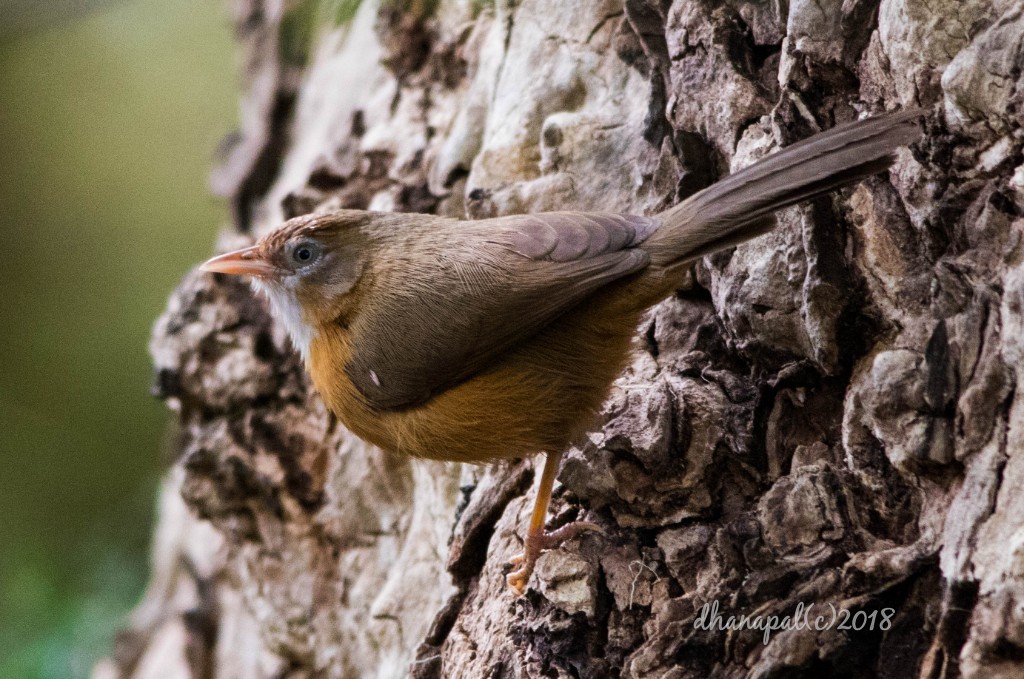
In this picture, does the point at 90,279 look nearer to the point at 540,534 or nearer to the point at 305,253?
the point at 305,253

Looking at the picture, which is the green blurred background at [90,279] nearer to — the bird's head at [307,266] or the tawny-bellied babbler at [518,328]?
the bird's head at [307,266]

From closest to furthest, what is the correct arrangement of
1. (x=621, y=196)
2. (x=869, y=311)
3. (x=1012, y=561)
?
(x=1012, y=561), (x=869, y=311), (x=621, y=196)

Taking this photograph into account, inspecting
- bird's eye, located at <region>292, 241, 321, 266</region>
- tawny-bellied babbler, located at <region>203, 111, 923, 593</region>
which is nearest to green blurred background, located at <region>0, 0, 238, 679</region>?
bird's eye, located at <region>292, 241, 321, 266</region>

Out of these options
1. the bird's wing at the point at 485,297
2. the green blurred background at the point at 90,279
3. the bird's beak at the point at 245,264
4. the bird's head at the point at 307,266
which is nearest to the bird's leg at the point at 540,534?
the bird's wing at the point at 485,297

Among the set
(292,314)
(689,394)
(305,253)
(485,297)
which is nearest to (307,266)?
(305,253)

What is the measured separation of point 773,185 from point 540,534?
1387 millimetres

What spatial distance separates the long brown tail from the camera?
2.77 meters

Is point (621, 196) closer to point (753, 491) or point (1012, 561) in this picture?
point (753, 491)

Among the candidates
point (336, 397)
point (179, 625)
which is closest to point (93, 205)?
point (179, 625)

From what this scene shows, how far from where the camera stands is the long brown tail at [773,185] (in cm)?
277

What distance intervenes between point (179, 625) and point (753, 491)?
453cm

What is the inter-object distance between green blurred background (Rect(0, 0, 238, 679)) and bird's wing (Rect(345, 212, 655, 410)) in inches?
144

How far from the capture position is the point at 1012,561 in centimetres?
226

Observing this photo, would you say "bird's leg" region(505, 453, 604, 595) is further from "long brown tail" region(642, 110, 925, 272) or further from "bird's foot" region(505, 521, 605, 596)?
"long brown tail" region(642, 110, 925, 272)
